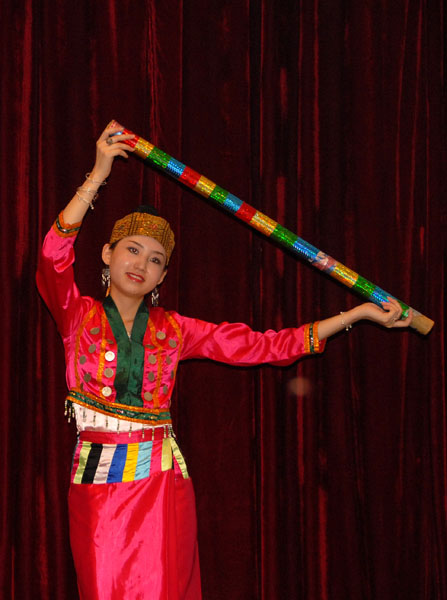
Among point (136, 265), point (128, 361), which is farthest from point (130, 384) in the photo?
point (136, 265)

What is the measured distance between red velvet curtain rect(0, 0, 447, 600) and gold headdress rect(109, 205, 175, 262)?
341mm

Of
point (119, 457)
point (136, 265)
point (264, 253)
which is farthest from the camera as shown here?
point (264, 253)

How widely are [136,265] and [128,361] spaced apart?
267 millimetres

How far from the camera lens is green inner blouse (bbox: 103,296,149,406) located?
1854 millimetres

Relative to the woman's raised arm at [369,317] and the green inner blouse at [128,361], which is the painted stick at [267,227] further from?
the green inner blouse at [128,361]

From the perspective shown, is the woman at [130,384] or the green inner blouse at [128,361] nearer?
the woman at [130,384]

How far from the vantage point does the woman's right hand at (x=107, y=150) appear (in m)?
1.80

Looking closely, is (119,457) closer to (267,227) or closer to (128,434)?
(128,434)

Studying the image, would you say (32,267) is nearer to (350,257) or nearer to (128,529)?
(128,529)

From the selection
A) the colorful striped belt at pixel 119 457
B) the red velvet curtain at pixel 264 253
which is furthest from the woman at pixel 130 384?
the red velvet curtain at pixel 264 253

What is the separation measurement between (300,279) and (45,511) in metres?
1.16

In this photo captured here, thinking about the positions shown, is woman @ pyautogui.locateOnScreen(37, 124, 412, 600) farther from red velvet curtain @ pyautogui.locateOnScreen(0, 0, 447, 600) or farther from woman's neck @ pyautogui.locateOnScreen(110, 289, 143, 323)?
red velvet curtain @ pyautogui.locateOnScreen(0, 0, 447, 600)

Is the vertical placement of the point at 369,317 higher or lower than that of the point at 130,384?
higher

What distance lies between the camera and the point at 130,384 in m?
1.86
